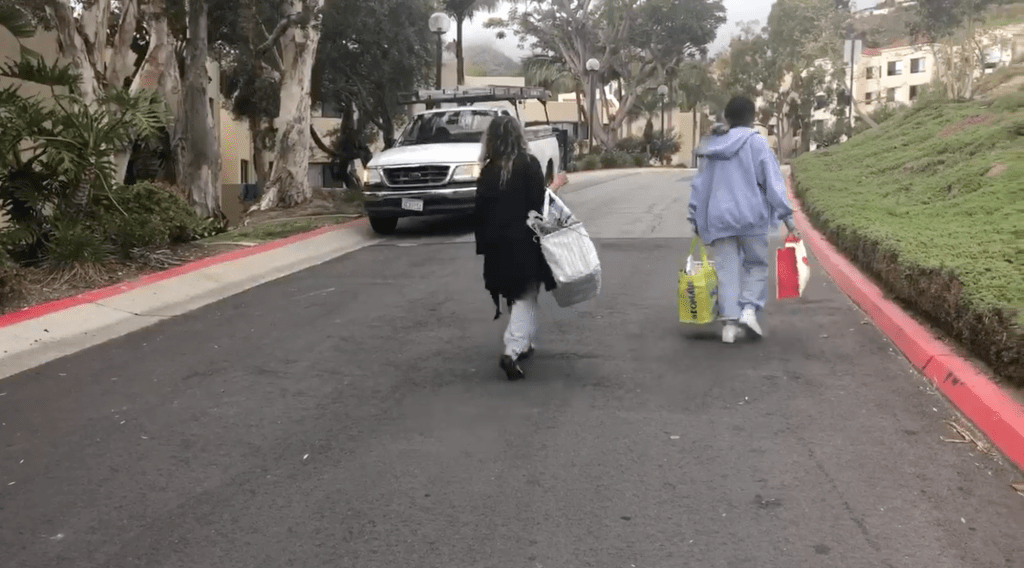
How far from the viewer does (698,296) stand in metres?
8.31

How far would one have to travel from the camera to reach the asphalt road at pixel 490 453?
14.7ft

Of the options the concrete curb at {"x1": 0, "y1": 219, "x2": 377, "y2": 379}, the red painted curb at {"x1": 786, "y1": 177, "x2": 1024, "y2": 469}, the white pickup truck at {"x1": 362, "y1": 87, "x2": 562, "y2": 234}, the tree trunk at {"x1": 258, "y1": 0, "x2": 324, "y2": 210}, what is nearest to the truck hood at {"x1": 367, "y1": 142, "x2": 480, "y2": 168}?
the white pickup truck at {"x1": 362, "y1": 87, "x2": 562, "y2": 234}

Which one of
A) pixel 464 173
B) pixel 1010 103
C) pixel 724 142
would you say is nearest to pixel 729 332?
pixel 724 142

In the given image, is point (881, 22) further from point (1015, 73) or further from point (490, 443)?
point (490, 443)

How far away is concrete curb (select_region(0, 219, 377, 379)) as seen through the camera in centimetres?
877

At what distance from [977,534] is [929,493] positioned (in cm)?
49

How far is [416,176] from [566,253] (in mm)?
8889

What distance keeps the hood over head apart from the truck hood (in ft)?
24.2

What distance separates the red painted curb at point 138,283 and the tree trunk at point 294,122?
15.2 feet

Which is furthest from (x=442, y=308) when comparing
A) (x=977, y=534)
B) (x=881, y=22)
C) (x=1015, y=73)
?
(x=881, y=22)

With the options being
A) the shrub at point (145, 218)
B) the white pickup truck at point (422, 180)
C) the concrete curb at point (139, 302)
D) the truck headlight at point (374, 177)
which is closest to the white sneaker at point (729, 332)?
the concrete curb at point (139, 302)

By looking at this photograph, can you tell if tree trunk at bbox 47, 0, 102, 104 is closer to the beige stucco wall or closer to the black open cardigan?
the black open cardigan

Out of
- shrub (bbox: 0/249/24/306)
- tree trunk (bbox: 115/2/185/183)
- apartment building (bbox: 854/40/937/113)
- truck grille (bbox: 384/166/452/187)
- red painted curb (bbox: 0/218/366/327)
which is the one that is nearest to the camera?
red painted curb (bbox: 0/218/366/327)

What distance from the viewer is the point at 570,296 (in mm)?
7258
